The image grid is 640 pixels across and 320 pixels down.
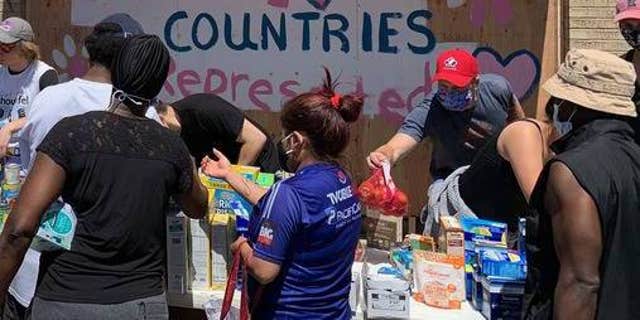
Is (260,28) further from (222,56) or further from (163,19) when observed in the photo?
(163,19)

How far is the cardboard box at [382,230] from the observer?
3.57 m

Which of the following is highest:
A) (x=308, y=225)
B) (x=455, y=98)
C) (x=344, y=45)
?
(x=344, y=45)

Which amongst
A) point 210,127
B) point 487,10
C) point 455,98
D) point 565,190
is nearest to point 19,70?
point 210,127

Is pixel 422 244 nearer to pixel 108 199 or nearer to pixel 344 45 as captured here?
pixel 108 199

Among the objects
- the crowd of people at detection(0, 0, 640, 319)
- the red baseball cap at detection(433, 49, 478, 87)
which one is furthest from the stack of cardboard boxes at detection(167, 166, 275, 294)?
the red baseball cap at detection(433, 49, 478, 87)

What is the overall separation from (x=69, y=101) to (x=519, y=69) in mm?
3874

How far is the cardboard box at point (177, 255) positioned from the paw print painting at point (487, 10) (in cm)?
358

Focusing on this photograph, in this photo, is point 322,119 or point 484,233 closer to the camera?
point 322,119

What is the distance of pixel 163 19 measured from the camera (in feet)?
21.5

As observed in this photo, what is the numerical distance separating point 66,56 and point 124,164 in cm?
470

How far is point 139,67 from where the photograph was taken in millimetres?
2512

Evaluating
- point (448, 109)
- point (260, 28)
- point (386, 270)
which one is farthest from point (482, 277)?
point (260, 28)

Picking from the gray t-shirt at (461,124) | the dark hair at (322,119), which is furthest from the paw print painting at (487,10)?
the dark hair at (322,119)

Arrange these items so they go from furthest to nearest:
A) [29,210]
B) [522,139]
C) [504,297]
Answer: [522,139], [504,297], [29,210]
